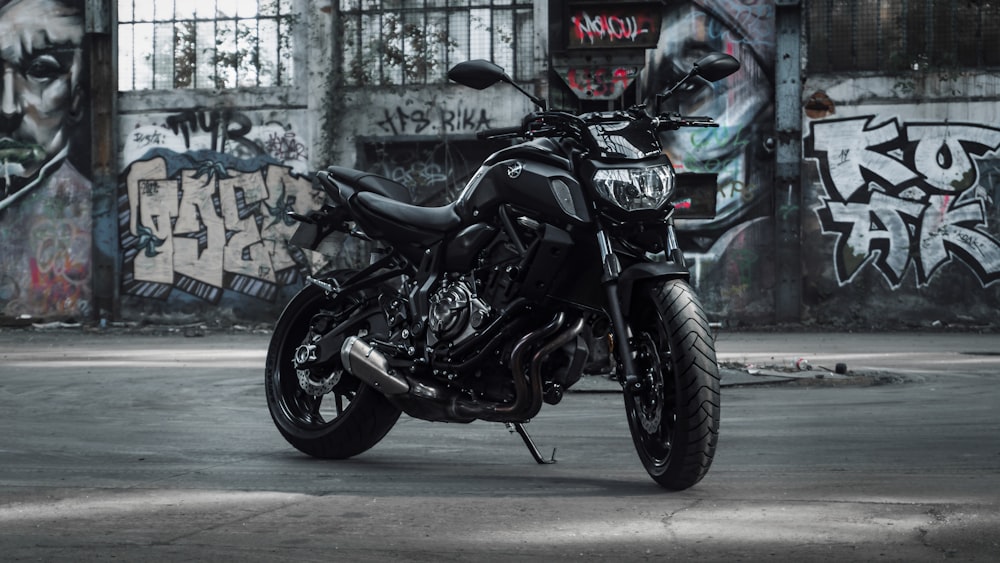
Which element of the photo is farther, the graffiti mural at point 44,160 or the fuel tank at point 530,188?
the graffiti mural at point 44,160

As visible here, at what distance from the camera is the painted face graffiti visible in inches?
986

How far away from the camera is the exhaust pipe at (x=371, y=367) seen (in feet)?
18.9

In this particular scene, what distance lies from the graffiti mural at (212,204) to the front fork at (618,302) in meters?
19.4

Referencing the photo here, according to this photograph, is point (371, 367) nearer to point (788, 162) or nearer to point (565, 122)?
point (565, 122)

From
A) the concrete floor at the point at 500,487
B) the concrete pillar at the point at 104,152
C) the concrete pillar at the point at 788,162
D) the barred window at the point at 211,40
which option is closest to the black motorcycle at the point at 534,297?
the concrete floor at the point at 500,487

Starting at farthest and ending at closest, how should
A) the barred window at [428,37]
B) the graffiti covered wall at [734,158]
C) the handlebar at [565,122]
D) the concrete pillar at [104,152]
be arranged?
the concrete pillar at [104,152] → the barred window at [428,37] → the graffiti covered wall at [734,158] → the handlebar at [565,122]

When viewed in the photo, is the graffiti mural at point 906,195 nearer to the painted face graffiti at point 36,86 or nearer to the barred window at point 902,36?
the barred window at point 902,36

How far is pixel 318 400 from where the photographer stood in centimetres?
652

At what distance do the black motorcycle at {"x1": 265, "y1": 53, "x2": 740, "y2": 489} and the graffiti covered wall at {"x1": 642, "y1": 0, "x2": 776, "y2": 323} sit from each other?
17053 millimetres

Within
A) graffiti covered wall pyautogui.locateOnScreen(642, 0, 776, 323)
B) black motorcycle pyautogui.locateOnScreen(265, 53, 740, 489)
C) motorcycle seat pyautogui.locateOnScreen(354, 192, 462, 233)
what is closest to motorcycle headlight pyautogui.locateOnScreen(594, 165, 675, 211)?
black motorcycle pyautogui.locateOnScreen(265, 53, 740, 489)

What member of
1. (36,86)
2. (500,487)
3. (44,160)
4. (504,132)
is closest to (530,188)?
(504,132)

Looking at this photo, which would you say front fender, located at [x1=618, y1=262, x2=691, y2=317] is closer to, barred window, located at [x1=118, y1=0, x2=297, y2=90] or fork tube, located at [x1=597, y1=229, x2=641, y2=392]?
fork tube, located at [x1=597, y1=229, x2=641, y2=392]

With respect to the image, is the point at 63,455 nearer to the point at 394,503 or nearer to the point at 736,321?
the point at 394,503

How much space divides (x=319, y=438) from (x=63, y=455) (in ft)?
4.10
